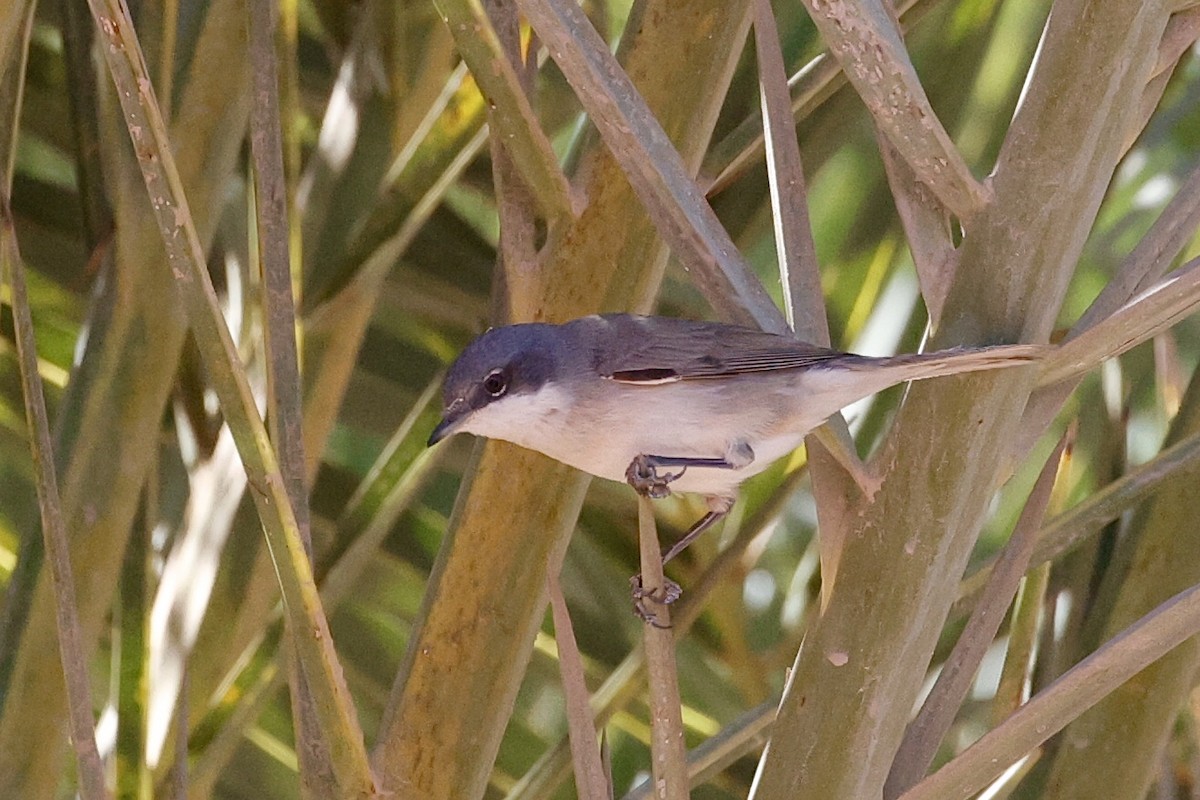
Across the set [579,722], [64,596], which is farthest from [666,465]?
[64,596]

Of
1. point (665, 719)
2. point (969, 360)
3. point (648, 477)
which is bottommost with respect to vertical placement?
point (665, 719)

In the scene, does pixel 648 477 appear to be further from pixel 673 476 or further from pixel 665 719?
pixel 665 719

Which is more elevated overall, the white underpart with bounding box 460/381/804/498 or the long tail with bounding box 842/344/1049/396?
the white underpart with bounding box 460/381/804/498

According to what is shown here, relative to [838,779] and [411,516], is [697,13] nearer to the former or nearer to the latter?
→ [838,779]

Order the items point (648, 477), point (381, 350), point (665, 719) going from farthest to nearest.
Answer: point (381, 350) → point (648, 477) → point (665, 719)

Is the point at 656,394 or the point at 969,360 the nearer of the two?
the point at 969,360

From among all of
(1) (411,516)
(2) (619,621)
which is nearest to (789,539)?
(2) (619,621)

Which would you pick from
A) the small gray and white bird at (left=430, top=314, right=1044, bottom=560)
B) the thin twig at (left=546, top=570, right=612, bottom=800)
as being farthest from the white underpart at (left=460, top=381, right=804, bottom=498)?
the thin twig at (left=546, top=570, right=612, bottom=800)

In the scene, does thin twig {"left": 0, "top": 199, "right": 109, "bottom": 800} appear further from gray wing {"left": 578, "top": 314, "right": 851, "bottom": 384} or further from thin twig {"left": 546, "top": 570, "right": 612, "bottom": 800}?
gray wing {"left": 578, "top": 314, "right": 851, "bottom": 384}
